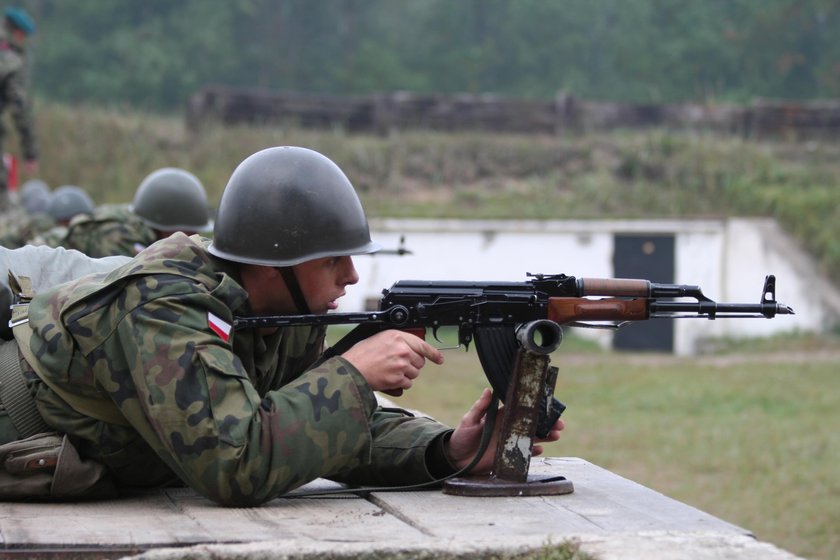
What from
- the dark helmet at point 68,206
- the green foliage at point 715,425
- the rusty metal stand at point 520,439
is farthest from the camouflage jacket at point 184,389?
the dark helmet at point 68,206

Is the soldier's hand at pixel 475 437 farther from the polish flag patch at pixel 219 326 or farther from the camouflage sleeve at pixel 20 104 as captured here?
the camouflage sleeve at pixel 20 104

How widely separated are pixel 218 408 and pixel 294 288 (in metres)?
0.48

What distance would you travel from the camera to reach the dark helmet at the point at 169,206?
28.3 ft

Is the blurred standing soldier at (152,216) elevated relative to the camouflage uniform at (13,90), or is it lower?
lower

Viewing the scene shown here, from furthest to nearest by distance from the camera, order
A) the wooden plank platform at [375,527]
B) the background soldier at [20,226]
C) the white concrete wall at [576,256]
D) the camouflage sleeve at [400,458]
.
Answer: the white concrete wall at [576,256] < the background soldier at [20,226] < the camouflage sleeve at [400,458] < the wooden plank platform at [375,527]

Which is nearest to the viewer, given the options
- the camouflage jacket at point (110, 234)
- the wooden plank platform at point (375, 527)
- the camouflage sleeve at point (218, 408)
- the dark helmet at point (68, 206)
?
the wooden plank platform at point (375, 527)

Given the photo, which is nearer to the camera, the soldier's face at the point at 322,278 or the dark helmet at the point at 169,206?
the soldier's face at the point at 322,278

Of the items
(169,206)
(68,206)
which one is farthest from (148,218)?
(68,206)

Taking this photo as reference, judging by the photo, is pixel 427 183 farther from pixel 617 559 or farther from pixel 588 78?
pixel 588 78

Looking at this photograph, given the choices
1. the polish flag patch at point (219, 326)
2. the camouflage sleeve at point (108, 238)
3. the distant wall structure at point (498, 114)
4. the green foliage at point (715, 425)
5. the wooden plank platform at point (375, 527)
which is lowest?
the green foliage at point (715, 425)

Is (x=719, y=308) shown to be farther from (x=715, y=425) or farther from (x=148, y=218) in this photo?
(x=715, y=425)

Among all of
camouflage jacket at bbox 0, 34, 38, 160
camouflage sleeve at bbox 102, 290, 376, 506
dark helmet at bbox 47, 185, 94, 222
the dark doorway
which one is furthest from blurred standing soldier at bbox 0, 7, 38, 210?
camouflage sleeve at bbox 102, 290, 376, 506

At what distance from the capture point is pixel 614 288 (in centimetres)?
364

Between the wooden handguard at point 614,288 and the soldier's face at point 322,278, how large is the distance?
66 cm
